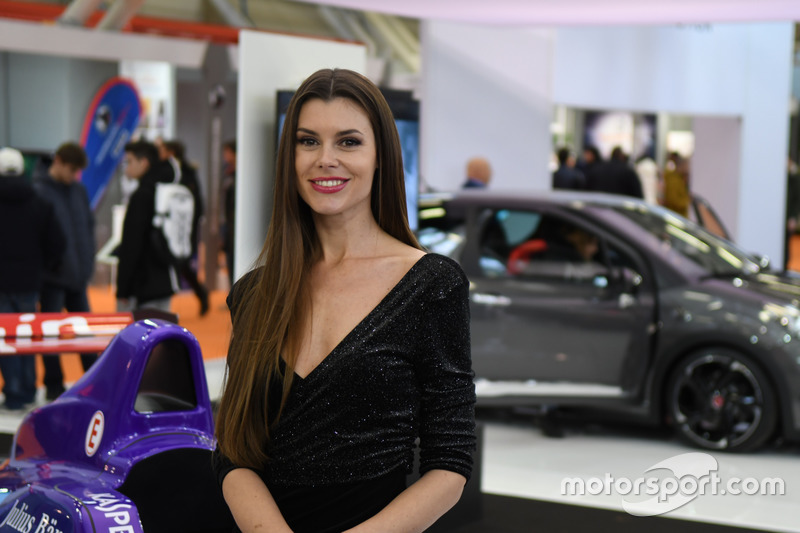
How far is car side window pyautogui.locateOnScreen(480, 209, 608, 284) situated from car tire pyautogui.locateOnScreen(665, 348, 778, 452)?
880 mm

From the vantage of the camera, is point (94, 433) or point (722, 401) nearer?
point (94, 433)

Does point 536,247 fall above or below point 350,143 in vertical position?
below

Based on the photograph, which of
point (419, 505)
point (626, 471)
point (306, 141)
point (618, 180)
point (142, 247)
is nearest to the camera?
point (419, 505)

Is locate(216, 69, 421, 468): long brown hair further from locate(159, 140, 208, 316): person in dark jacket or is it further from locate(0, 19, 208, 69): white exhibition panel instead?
locate(0, 19, 208, 69): white exhibition panel

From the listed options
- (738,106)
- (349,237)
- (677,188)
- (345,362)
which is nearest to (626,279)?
(349,237)

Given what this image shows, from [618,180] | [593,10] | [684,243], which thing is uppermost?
[593,10]

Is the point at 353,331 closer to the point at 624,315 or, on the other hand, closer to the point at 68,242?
the point at 624,315

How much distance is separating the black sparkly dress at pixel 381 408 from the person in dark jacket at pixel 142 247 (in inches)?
228

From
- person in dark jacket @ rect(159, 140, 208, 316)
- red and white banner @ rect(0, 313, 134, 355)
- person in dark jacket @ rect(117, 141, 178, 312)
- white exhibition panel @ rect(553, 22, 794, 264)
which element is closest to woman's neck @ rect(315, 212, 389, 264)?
red and white banner @ rect(0, 313, 134, 355)

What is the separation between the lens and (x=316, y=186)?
72.8 inches

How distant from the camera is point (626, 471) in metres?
5.91

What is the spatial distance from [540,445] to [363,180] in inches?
196

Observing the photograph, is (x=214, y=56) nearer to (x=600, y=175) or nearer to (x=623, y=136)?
(x=600, y=175)

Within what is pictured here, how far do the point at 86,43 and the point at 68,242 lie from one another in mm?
3567
